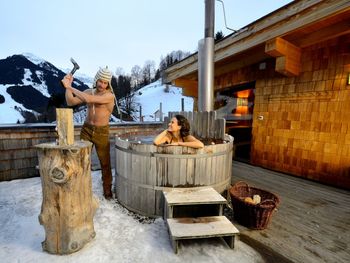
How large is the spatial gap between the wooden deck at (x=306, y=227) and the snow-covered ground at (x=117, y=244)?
31cm

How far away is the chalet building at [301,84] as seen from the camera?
3.64m

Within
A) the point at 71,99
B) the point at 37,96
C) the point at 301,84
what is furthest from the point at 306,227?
the point at 37,96

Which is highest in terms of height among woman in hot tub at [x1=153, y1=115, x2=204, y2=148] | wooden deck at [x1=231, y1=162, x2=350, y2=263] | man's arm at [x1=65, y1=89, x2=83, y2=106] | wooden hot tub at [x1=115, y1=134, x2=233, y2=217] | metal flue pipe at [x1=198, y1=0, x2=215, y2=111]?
metal flue pipe at [x1=198, y1=0, x2=215, y2=111]

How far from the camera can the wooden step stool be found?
7.22 ft

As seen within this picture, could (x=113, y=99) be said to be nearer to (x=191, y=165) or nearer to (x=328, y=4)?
(x=191, y=165)

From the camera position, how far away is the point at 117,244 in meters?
2.35

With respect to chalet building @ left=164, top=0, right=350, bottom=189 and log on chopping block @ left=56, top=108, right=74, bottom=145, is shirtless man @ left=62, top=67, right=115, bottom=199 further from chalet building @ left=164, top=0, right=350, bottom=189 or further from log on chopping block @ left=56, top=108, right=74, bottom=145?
chalet building @ left=164, top=0, right=350, bottom=189

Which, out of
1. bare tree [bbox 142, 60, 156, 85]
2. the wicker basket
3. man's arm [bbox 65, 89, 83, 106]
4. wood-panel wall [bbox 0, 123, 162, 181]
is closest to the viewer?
the wicker basket

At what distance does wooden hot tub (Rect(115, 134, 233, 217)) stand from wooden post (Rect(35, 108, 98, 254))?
0.91m

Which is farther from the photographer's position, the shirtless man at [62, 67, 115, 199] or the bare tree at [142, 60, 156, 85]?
the bare tree at [142, 60, 156, 85]

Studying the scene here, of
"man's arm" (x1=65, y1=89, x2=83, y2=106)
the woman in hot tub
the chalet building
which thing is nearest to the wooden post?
"man's arm" (x1=65, y1=89, x2=83, y2=106)

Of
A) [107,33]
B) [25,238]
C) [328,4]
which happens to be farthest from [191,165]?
[107,33]

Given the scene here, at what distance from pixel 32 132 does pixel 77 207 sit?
3.36 meters

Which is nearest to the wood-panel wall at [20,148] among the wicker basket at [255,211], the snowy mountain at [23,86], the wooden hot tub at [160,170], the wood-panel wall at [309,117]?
the wooden hot tub at [160,170]
